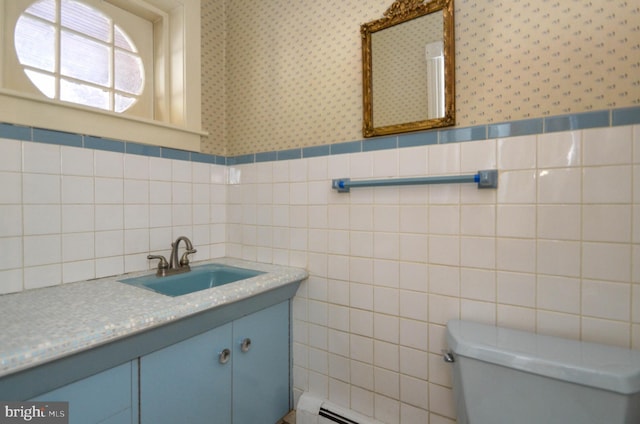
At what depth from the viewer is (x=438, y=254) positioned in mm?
1178

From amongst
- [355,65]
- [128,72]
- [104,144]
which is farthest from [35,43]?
[355,65]

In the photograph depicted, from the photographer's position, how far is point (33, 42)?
1.26m

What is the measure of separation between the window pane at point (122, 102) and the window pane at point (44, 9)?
367mm

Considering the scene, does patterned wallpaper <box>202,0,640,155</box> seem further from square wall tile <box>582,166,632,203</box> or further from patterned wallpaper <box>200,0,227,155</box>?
square wall tile <box>582,166,632,203</box>

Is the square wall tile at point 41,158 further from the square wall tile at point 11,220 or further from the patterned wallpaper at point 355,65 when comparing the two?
the patterned wallpaper at point 355,65

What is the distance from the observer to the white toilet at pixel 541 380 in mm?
763

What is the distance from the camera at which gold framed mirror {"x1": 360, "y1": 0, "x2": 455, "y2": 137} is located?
3.79 feet

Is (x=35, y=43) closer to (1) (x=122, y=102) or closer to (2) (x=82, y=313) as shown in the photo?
(1) (x=122, y=102)

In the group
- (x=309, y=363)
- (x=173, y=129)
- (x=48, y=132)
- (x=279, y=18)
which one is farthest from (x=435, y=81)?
(x=48, y=132)

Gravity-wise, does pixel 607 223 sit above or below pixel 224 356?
above

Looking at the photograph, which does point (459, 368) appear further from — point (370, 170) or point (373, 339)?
point (370, 170)

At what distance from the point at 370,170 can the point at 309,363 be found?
3.30 feet

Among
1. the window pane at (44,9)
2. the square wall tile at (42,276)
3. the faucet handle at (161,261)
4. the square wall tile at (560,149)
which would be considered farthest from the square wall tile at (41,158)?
the square wall tile at (560,149)

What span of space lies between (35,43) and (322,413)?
2.06 metres
